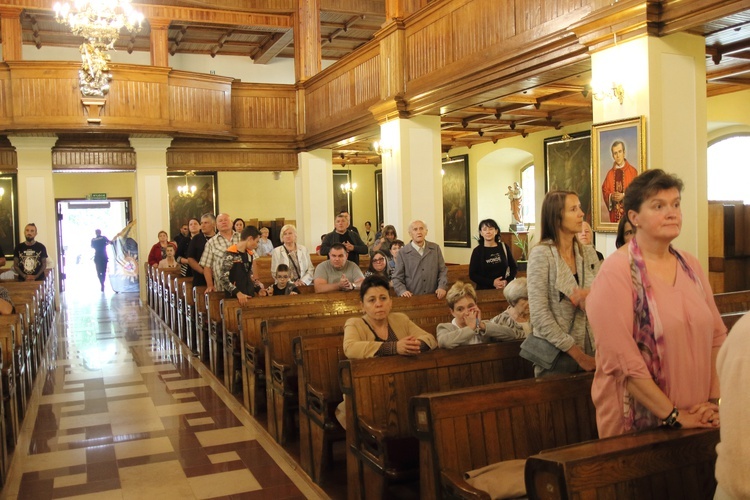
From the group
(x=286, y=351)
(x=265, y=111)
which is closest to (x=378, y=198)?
(x=265, y=111)

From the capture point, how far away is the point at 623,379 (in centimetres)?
247

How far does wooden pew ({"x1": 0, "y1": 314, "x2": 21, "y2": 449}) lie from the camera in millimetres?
5590

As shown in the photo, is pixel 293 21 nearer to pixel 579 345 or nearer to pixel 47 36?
pixel 47 36

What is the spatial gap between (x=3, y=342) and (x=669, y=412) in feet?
17.6

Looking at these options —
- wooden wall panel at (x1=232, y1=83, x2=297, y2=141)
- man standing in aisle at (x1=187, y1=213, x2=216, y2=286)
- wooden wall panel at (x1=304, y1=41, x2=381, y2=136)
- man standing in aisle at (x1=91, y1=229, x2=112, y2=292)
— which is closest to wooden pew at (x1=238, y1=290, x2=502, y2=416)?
man standing in aisle at (x1=187, y1=213, x2=216, y2=286)

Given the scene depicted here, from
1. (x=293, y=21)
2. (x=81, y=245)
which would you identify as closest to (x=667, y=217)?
(x=293, y=21)

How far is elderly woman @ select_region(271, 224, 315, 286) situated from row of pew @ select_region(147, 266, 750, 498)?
6.86ft

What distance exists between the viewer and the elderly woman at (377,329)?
14.2ft

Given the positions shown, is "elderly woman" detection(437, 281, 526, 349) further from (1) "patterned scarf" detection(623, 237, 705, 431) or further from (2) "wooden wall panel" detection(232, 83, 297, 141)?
(2) "wooden wall panel" detection(232, 83, 297, 141)

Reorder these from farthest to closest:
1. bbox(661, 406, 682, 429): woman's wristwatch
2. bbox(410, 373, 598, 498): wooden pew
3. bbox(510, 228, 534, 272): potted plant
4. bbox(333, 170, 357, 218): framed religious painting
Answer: bbox(333, 170, 357, 218): framed religious painting
bbox(510, 228, 534, 272): potted plant
bbox(410, 373, 598, 498): wooden pew
bbox(661, 406, 682, 429): woman's wristwatch

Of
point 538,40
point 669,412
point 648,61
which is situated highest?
point 538,40

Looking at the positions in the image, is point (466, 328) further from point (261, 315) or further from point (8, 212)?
point (8, 212)

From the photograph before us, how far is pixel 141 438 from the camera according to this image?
5859mm

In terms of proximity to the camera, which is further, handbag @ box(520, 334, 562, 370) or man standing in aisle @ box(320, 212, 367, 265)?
man standing in aisle @ box(320, 212, 367, 265)
